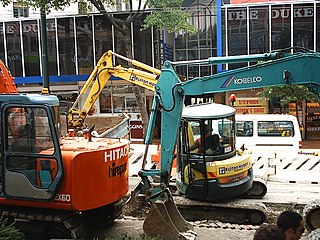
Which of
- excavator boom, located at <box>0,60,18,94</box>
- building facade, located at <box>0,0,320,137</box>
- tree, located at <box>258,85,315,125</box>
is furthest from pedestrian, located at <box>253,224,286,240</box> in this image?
building facade, located at <box>0,0,320,137</box>

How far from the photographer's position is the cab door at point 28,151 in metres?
6.80

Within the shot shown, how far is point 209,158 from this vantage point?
892cm

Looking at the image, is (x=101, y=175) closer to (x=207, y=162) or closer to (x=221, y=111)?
(x=207, y=162)

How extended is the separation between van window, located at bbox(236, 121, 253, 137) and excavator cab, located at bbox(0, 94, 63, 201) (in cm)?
999

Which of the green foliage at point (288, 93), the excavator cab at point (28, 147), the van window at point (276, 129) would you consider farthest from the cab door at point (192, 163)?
the green foliage at point (288, 93)

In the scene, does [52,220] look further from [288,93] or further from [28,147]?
[288,93]

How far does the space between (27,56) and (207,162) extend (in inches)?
749

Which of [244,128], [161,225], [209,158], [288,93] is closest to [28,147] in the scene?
[161,225]

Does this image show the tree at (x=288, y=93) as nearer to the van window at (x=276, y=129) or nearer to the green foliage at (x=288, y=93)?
the green foliage at (x=288, y=93)

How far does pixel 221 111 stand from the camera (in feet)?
30.0

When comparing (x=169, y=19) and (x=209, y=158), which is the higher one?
(x=169, y=19)

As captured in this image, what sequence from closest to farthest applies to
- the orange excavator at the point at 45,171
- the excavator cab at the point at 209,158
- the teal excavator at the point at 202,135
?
the orange excavator at the point at 45,171 → the teal excavator at the point at 202,135 → the excavator cab at the point at 209,158

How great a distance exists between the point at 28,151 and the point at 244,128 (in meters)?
10.3

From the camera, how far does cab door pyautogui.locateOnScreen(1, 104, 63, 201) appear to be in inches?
268
